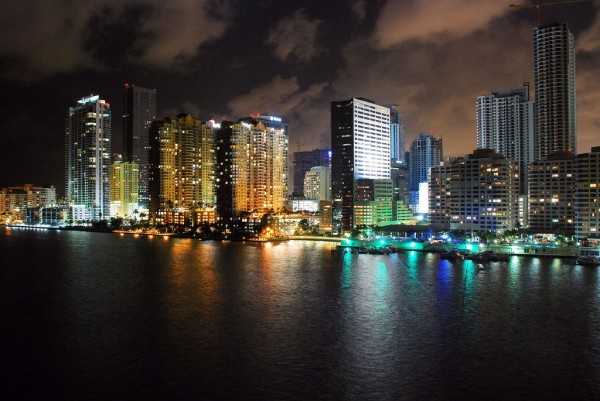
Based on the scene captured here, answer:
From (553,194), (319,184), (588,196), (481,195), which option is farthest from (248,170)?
(588,196)

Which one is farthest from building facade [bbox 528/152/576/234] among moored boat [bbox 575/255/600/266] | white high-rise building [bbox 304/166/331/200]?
white high-rise building [bbox 304/166/331/200]

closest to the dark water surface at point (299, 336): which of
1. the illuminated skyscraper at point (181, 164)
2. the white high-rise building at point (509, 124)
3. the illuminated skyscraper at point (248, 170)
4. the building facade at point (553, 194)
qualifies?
the building facade at point (553, 194)

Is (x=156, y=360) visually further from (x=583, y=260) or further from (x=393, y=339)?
(x=583, y=260)

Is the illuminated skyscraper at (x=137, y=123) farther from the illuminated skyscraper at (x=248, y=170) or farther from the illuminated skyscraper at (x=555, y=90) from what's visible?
the illuminated skyscraper at (x=555, y=90)

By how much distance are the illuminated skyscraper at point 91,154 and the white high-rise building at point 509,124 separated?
81.9 meters

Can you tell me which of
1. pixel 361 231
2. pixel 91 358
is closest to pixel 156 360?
pixel 91 358

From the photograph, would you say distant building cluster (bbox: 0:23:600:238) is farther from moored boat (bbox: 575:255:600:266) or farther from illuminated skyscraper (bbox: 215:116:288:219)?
moored boat (bbox: 575:255:600:266)

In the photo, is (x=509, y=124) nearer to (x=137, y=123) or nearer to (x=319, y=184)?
(x=319, y=184)

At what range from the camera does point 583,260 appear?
Result: 128ft

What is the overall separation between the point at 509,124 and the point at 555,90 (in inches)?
465

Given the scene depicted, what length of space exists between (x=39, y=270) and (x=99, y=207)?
90.1 m

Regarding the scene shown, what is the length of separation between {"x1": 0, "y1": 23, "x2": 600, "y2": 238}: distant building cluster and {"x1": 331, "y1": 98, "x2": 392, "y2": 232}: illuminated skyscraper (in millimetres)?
180

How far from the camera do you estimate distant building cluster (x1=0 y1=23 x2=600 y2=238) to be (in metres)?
63.0

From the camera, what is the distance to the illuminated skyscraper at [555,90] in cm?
8938
